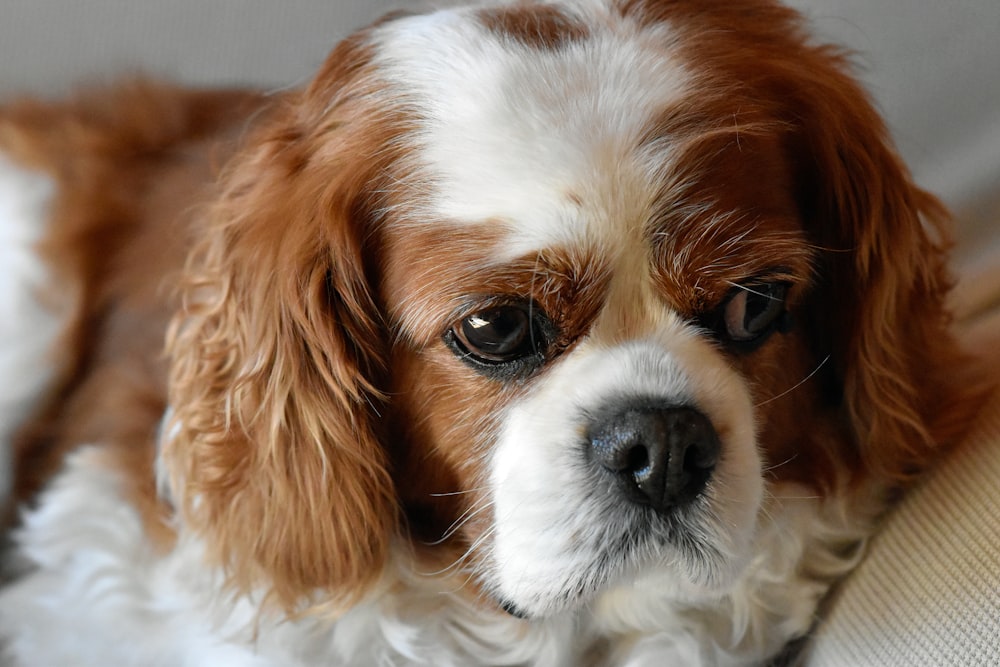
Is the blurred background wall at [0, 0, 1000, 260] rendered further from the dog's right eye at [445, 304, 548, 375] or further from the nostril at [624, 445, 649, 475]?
the nostril at [624, 445, 649, 475]

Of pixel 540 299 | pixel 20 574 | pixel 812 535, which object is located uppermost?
pixel 540 299

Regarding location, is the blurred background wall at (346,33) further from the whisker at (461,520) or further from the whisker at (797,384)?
the whisker at (461,520)

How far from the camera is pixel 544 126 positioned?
53.6 inches

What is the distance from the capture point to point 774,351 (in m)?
1.54

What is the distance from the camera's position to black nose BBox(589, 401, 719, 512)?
132cm

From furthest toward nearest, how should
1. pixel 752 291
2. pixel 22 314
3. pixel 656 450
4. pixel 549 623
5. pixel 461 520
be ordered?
pixel 22 314 < pixel 549 623 < pixel 461 520 < pixel 752 291 < pixel 656 450

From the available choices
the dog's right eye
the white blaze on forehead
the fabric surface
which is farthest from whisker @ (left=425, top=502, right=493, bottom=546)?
the fabric surface

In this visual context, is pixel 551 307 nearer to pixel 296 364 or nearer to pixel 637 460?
pixel 637 460

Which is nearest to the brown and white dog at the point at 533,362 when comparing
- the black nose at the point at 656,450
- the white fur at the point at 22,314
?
the black nose at the point at 656,450

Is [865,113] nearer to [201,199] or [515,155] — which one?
[515,155]

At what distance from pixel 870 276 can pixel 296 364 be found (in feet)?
2.94

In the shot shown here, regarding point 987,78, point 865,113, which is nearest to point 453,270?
point 865,113

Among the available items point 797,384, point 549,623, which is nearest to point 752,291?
point 797,384

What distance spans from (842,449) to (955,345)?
0.28 meters
